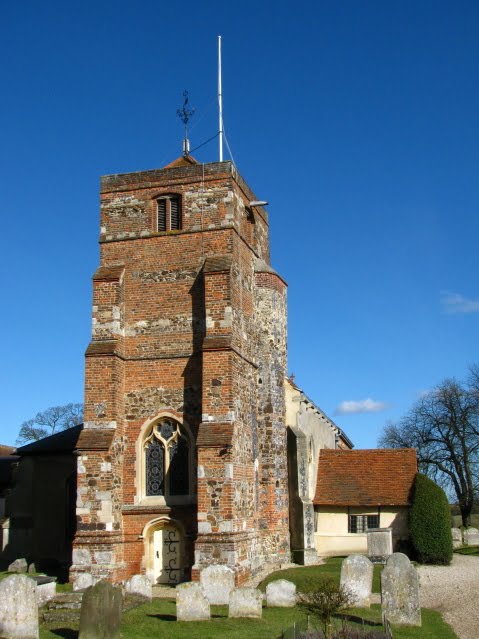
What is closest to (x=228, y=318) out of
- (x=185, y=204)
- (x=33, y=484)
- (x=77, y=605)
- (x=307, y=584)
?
(x=185, y=204)

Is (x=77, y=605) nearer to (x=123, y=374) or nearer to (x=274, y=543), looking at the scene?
(x=123, y=374)

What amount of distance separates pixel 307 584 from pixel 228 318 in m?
7.43

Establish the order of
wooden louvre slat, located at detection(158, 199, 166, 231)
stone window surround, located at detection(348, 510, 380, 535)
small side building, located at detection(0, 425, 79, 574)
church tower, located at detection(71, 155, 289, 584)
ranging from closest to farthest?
church tower, located at detection(71, 155, 289, 584) < wooden louvre slat, located at detection(158, 199, 166, 231) < small side building, located at detection(0, 425, 79, 574) < stone window surround, located at detection(348, 510, 380, 535)

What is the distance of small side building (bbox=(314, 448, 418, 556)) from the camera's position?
1086 inches

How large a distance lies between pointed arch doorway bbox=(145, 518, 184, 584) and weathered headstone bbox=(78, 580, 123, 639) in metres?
8.02

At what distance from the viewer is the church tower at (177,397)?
67.7 ft

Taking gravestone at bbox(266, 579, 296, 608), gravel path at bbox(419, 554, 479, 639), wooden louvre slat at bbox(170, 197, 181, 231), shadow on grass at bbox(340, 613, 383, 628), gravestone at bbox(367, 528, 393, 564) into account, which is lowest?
gravel path at bbox(419, 554, 479, 639)

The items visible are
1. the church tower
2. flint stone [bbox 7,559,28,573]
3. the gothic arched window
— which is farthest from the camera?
flint stone [bbox 7,559,28,573]

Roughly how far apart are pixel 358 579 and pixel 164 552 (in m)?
6.65

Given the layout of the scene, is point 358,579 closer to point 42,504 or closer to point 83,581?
point 83,581

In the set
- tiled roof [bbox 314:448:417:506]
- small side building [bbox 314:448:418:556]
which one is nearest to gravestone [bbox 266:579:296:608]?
small side building [bbox 314:448:418:556]

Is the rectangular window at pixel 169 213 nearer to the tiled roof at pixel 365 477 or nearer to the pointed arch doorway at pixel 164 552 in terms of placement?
the pointed arch doorway at pixel 164 552

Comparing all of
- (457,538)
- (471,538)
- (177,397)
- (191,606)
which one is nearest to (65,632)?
(191,606)

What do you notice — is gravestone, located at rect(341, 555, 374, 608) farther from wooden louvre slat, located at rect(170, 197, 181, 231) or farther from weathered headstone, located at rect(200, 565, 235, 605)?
wooden louvre slat, located at rect(170, 197, 181, 231)
